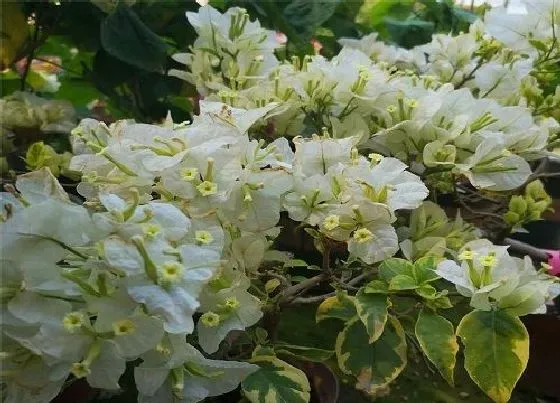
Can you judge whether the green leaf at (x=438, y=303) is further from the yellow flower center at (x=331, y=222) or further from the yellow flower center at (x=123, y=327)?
the yellow flower center at (x=123, y=327)

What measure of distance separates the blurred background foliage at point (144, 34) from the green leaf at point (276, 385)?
0.58 metres

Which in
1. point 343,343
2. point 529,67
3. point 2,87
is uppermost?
point 529,67

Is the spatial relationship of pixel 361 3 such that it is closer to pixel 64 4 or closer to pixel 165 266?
pixel 64 4

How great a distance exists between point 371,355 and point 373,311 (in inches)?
1.8

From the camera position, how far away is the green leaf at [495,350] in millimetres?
475

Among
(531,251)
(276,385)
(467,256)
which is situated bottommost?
(531,251)

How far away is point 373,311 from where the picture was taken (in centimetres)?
51

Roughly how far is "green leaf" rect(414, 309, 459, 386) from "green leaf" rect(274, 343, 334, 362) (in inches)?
3.9

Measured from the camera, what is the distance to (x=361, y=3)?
1206 mm

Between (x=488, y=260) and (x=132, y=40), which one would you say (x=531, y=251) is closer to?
(x=488, y=260)

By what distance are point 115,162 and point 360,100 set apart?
0.28 metres

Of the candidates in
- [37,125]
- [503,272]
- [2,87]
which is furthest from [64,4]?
[503,272]

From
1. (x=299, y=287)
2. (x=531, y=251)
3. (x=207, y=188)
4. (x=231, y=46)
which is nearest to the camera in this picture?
(x=207, y=188)

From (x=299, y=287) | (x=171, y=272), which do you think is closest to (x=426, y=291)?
(x=299, y=287)
